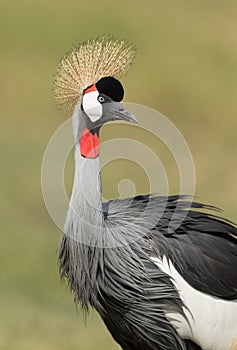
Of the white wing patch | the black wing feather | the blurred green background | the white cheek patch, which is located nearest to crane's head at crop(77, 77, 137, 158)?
the white cheek patch

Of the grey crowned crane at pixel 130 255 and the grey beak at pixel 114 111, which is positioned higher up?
the grey beak at pixel 114 111

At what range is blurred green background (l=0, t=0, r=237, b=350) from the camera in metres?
7.57

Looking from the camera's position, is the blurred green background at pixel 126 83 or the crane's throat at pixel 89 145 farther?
the blurred green background at pixel 126 83

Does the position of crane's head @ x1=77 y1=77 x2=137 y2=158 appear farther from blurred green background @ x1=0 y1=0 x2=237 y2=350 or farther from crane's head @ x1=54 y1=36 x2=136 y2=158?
blurred green background @ x1=0 y1=0 x2=237 y2=350

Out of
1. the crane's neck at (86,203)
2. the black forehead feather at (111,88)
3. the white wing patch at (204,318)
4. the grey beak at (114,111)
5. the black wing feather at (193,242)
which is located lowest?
the white wing patch at (204,318)

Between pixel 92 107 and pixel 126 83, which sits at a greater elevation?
pixel 126 83

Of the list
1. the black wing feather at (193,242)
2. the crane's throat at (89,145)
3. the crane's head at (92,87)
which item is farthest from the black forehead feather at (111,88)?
the black wing feather at (193,242)

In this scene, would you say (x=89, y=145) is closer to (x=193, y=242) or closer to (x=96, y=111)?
(x=96, y=111)

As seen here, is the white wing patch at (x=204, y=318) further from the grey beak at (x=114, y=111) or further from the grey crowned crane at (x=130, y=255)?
the grey beak at (x=114, y=111)

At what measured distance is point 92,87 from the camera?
4055mm

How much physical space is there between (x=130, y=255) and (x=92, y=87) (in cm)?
56

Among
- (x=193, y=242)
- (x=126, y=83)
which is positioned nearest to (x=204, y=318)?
(x=193, y=242)

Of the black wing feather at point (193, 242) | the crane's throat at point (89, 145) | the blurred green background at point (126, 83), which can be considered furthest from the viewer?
the blurred green background at point (126, 83)

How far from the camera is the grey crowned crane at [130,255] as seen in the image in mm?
3994
